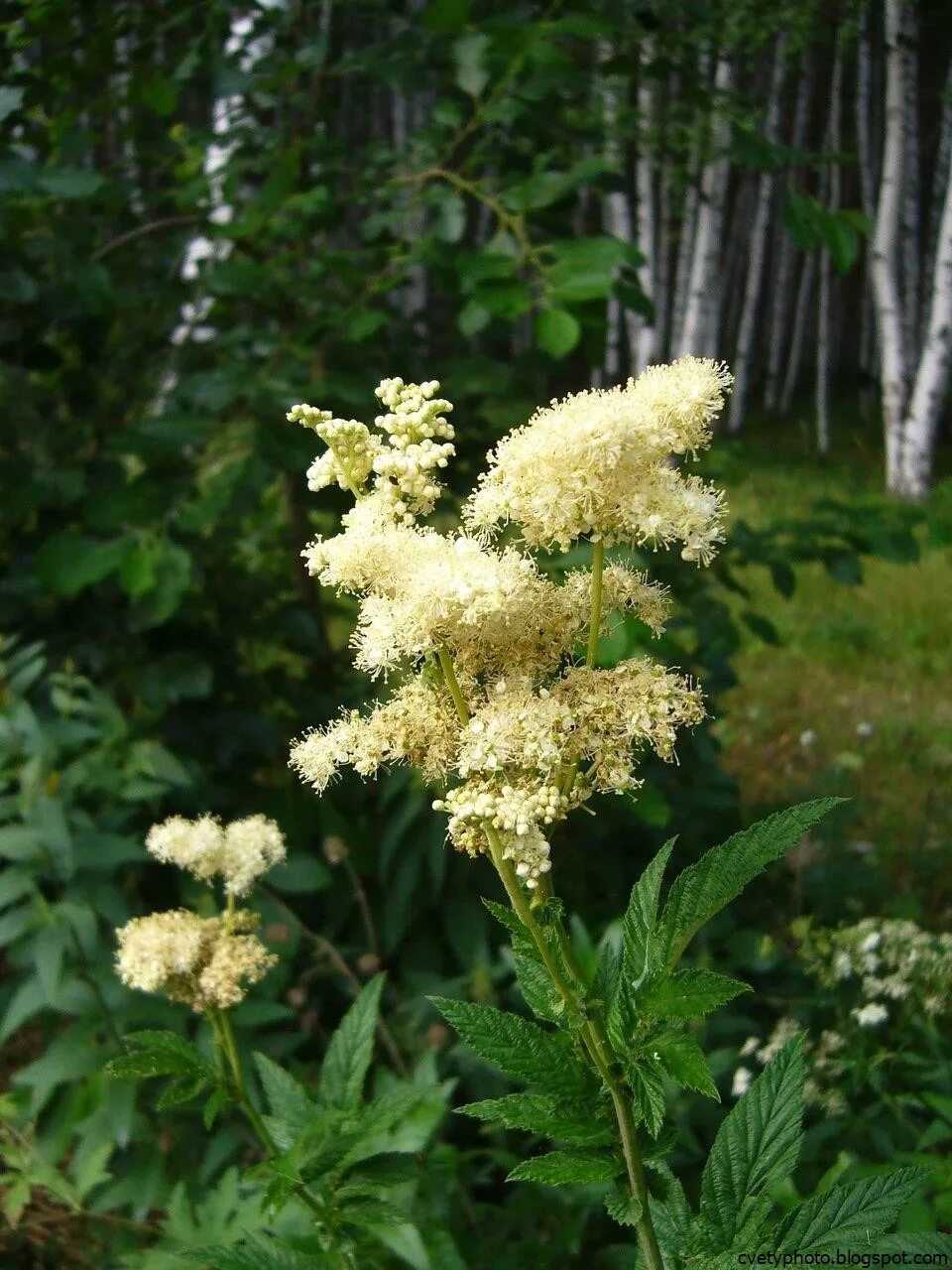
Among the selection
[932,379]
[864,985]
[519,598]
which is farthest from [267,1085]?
[932,379]

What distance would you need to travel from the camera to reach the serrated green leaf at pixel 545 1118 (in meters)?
0.74

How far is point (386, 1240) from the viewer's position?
1320 millimetres

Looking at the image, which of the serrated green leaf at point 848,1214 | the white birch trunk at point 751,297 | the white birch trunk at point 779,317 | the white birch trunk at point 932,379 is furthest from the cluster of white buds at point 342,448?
the white birch trunk at point 779,317

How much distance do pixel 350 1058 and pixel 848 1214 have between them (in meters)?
0.49

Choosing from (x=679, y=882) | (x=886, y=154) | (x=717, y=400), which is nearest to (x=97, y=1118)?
(x=679, y=882)

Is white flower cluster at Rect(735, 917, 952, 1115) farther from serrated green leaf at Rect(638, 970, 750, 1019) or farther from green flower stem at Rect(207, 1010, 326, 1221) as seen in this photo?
serrated green leaf at Rect(638, 970, 750, 1019)

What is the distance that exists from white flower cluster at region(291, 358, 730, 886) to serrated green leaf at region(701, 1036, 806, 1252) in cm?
29

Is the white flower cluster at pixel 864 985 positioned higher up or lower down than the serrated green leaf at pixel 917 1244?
lower down

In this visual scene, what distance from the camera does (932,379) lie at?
588 cm

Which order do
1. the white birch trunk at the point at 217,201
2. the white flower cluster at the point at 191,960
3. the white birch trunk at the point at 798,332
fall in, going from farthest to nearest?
1. the white birch trunk at the point at 798,332
2. the white birch trunk at the point at 217,201
3. the white flower cluster at the point at 191,960

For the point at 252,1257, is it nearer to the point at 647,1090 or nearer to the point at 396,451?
the point at 647,1090

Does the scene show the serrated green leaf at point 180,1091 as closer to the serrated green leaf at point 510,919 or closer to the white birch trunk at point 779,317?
the serrated green leaf at point 510,919

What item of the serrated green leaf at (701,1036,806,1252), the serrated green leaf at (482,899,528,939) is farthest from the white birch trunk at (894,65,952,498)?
the serrated green leaf at (482,899,528,939)

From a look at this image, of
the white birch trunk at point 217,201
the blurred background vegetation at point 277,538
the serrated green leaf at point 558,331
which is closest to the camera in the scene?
the serrated green leaf at point 558,331
